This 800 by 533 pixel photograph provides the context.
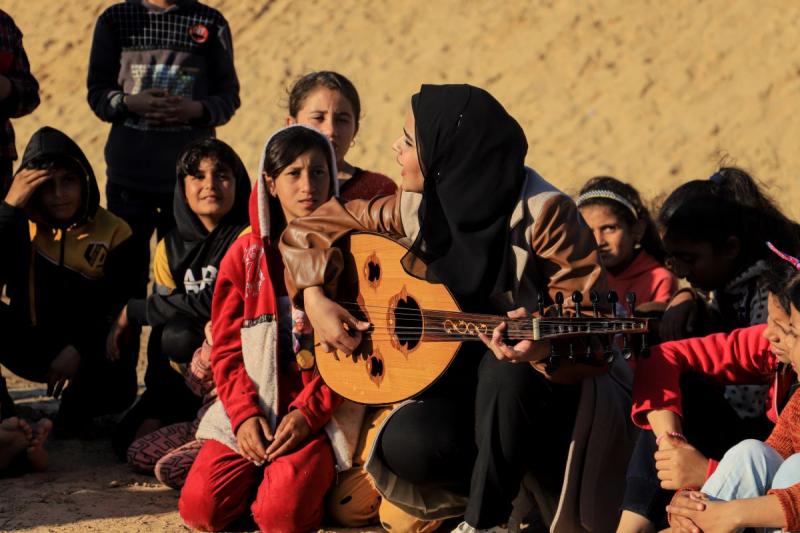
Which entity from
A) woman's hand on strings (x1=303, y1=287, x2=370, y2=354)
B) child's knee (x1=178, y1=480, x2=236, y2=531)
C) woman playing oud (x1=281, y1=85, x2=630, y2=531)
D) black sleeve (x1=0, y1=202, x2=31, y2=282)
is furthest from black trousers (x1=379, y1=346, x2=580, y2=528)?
black sleeve (x1=0, y1=202, x2=31, y2=282)

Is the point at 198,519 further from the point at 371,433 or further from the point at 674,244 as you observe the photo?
the point at 674,244

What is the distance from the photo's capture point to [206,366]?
17.0 ft

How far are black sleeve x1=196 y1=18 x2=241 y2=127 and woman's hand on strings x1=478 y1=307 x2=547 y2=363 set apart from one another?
11.1 feet

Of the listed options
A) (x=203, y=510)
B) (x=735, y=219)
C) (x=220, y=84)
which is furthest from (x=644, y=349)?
(x=220, y=84)

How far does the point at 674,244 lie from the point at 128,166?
10.5 ft

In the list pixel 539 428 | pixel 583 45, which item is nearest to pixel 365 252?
pixel 539 428

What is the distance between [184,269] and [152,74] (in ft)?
4.85

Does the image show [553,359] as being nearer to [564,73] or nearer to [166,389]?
[166,389]

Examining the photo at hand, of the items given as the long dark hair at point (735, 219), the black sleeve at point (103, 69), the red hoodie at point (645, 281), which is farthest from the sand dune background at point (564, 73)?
the black sleeve at point (103, 69)

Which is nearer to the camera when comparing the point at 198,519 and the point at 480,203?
the point at 480,203

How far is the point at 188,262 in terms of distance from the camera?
5633mm

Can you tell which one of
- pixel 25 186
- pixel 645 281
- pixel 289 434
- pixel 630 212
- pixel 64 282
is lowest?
pixel 289 434

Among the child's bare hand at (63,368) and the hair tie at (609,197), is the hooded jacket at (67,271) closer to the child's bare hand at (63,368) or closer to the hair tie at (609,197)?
the child's bare hand at (63,368)

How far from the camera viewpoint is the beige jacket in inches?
151
